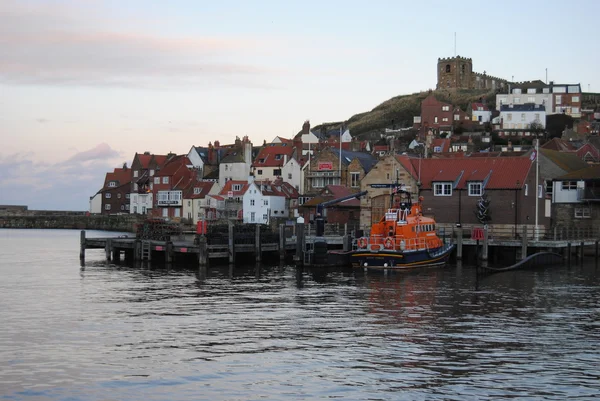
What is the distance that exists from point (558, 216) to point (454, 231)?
13.6 metres

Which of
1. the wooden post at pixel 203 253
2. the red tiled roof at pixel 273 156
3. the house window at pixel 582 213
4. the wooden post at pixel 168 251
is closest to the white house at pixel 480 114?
the red tiled roof at pixel 273 156

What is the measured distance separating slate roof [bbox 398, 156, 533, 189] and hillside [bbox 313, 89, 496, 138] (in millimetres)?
82697

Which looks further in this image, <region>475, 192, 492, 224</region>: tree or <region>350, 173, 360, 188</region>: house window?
<region>350, 173, 360, 188</region>: house window

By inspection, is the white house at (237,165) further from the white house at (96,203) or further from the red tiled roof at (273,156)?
the white house at (96,203)

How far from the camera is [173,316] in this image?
3200 centimetres

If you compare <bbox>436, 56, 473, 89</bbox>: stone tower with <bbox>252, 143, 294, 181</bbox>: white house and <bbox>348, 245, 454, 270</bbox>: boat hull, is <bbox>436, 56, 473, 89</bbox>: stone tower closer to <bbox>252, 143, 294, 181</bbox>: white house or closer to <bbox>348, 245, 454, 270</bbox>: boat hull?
<bbox>252, 143, 294, 181</bbox>: white house

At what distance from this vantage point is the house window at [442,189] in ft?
220

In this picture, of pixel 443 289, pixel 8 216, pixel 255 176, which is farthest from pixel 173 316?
pixel 8 216

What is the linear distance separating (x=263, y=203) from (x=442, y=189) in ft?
94.4

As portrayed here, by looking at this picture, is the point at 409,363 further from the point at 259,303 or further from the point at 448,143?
the point at 448,143

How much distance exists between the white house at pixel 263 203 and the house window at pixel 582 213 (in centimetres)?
3445

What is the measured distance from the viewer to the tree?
63719mm

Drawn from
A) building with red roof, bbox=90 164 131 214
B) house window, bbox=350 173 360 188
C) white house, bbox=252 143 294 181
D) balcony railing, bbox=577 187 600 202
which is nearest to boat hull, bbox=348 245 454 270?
balcony railing, bbox=577 187 600 202

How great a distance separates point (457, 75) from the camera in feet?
562
